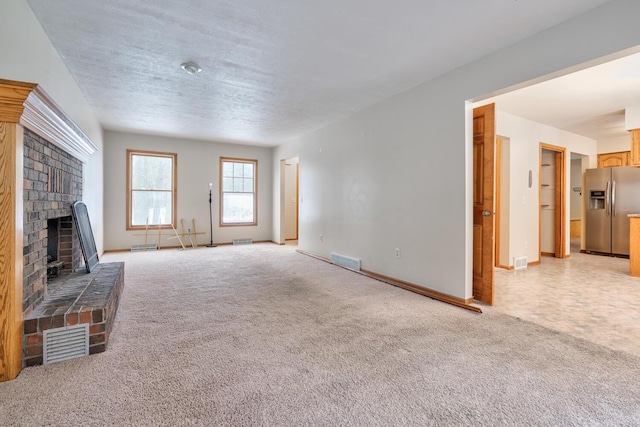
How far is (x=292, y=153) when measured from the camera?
6.95m

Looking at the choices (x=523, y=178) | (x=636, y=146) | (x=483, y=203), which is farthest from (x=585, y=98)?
(x=483, y=203)

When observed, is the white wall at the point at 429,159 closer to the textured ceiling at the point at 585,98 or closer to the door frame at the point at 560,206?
the textured ceiling at the point at 585,98

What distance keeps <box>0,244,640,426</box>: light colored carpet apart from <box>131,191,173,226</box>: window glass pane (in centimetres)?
408

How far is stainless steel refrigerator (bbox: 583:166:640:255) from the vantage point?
5930 mm

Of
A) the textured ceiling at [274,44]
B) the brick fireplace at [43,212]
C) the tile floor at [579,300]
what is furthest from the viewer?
the tile floor at [579,300]

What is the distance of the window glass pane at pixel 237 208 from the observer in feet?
24.8

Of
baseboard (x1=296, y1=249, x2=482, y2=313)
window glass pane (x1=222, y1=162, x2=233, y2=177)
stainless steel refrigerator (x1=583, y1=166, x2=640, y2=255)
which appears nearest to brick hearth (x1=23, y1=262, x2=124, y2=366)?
baseboard (x1=296, y1=249, x2=482, y2=313)

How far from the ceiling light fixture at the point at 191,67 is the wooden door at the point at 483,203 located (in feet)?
9.99

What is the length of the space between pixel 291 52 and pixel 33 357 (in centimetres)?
311

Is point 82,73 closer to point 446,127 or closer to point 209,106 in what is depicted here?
point 209,106

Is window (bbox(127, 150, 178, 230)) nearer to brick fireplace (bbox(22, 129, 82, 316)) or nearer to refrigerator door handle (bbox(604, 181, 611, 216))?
brick fireplace (bbox(22, 129, 82, 316))

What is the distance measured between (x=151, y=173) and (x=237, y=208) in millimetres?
2083

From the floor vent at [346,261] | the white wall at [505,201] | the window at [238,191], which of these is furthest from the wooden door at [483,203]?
the window at [238,191]

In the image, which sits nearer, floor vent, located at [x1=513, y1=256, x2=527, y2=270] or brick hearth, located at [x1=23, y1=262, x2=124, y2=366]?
brick hearth, located at [x1=23, y1=262, x2=124, y2=366]
